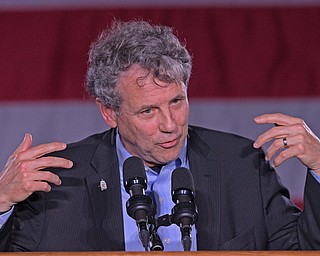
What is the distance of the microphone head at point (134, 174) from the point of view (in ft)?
6.28

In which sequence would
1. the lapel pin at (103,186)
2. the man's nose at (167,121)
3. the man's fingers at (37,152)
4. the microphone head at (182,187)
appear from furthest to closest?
the lapel pin at (103,186) < the man's nose at (167,121) < the man's fingers at (37,152) < the microphone head at (182,187)

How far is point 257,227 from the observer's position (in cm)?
229

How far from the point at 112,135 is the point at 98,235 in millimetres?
303

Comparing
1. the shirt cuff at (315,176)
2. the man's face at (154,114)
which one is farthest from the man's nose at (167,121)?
the shirt cuff at (315,176)

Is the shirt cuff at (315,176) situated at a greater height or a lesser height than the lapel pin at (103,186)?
lesser

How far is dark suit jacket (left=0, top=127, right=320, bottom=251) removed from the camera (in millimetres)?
2262

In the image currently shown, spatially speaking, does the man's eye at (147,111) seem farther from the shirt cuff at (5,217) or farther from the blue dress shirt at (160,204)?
the shirt cuff at (5,217)

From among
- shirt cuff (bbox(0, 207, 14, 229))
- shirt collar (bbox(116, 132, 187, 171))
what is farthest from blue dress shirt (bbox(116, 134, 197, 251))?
shirt cuff (bbox(0, 207, 14, 229))

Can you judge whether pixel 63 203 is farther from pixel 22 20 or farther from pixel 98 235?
pixel 22 20

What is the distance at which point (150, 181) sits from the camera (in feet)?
7.80

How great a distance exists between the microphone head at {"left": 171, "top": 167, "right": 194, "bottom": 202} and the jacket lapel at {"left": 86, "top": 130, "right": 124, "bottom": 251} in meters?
0.40

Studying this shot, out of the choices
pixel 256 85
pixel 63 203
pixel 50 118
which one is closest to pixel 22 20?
pixel 50 118

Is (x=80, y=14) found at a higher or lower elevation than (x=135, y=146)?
higher

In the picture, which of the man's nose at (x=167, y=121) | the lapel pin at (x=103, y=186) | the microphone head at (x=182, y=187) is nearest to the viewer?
the microphone head at (x=182, y=187)
